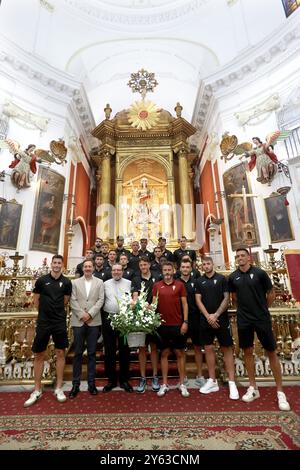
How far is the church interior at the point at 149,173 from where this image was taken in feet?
8.20

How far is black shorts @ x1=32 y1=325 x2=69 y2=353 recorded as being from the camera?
2982mm

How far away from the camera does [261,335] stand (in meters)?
2.83

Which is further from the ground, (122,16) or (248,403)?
(122,16)

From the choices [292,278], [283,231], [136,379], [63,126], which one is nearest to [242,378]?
[136,379]

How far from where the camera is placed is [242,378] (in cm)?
330

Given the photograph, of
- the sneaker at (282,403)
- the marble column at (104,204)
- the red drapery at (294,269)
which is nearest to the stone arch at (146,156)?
the marble column at (104,204)

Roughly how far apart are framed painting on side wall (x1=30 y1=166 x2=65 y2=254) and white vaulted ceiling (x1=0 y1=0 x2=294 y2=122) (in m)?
4.41

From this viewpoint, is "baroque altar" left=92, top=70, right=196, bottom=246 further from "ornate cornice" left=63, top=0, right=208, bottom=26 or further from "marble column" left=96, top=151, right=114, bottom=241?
"ornate cornice" left=63, top=0, right=208, bottom=26

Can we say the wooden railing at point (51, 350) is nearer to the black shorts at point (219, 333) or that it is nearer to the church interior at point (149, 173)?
the church interior at point (149, 173)

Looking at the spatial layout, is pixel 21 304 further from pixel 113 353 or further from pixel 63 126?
pixel 63 126

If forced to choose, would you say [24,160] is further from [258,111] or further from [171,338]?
[258,111]

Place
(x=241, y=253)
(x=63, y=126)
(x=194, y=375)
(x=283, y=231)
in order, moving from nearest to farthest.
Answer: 1. (x=241, y=253)
2. (x=194, y=375)
3. (x=283, y=231)
4. (x=63, y=126)

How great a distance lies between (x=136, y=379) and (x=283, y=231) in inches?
232

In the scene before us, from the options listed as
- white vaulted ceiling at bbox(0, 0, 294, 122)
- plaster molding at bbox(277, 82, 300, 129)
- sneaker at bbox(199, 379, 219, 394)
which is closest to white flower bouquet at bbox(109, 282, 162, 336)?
sneaker at bbox(199, 379, 219, 394)
